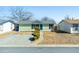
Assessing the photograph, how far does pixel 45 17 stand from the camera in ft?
22.4

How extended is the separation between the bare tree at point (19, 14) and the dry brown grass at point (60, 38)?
91 cm

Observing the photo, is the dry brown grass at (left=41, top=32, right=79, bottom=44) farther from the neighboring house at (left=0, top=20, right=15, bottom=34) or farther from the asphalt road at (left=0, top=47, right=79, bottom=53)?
the neighboring house at (left=0, top=20, right=15, bottom=34)

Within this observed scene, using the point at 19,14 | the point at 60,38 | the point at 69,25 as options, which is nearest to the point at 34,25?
the point at 19,14

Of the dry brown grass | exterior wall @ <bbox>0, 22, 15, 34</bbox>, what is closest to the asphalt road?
the dry brown grass

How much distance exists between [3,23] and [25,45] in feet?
3.69

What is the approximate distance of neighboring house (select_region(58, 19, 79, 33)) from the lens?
22.6ft

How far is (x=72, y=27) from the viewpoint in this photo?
712 cm

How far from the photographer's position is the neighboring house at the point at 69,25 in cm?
689

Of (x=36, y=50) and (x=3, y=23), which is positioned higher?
(x=3, y=23)

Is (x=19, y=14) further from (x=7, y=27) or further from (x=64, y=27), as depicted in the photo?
(x=64, y=27)

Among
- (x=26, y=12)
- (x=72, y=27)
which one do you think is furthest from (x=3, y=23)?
(x=72, y=27)
